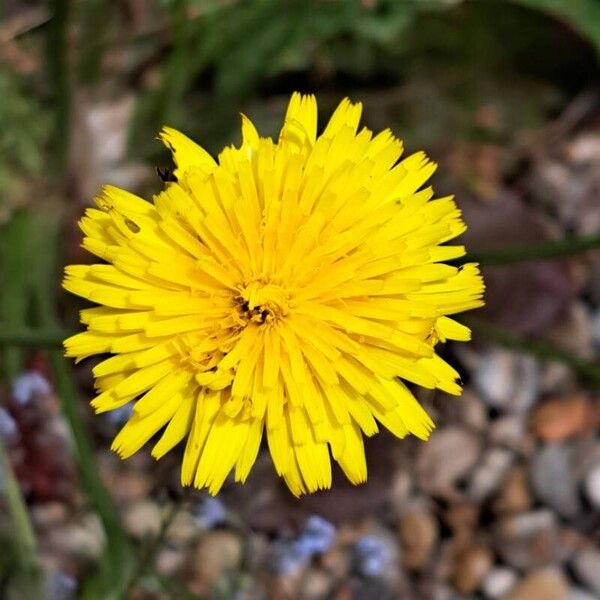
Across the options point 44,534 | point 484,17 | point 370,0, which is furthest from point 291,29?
point 44,534

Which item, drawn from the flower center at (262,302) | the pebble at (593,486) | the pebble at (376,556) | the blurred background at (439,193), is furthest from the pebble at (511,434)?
the flower center at (262,302)

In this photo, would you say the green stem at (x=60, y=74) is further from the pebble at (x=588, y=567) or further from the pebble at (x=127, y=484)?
the pebble at (x=588, y=567)

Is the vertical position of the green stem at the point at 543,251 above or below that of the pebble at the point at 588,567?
above

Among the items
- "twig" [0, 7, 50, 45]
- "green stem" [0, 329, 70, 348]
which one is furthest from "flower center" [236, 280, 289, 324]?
"twig" [0, 7, 50, 45]

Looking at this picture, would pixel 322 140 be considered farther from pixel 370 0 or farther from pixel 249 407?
pixel 370 0

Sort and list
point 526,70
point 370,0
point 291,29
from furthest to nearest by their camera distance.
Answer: point 526,70 → point 370,0 → point 291,29

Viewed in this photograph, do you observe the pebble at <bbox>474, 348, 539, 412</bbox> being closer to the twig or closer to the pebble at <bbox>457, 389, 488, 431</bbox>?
the pebble at <bbox>457, 389, 488, 431</bbox>
